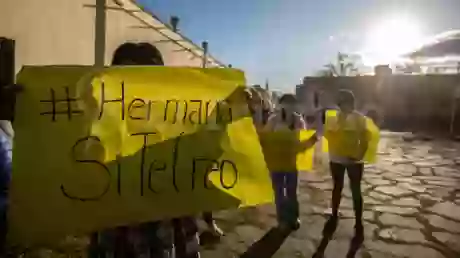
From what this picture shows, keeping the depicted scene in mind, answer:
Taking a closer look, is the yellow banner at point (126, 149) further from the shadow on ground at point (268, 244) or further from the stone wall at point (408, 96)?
the stone wall at point (408, 96)

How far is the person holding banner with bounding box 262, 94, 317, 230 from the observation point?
13.7 feet

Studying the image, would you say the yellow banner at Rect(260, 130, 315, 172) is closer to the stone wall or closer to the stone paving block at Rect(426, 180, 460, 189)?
the stone paving block at Rect(426, 180, 460, 189)

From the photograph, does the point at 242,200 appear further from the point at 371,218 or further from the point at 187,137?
the point at 371,218

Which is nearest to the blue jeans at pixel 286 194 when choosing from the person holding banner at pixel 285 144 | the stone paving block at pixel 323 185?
the person holding banner at pixel 285 144

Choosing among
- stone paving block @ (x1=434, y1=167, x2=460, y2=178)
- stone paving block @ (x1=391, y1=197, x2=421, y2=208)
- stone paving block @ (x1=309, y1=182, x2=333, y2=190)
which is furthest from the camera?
stone paving block @ (x1=434, y1=167, x2=460, y2=178)

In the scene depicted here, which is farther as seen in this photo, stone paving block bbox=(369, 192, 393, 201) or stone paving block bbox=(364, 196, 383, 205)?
stone paving block bbox=(369, 192, 393, 201)

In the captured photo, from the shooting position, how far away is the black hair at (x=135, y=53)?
1.65 m

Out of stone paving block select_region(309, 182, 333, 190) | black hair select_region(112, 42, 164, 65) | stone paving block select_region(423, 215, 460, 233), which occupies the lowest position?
stone paving block select_region(423, 215, 460, 233)

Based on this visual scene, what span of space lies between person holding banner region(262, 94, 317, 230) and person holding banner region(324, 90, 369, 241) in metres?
0.21

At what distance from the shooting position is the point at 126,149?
1.59m

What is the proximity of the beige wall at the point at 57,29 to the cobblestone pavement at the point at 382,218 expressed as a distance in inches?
121

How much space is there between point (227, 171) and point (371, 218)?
13.3 feet

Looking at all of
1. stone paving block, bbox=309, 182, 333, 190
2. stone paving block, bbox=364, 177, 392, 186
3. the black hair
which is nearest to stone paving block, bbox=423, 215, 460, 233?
stone paving block, bbox=309, 182, 333, 190

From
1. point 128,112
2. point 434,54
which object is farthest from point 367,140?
point 434,54
